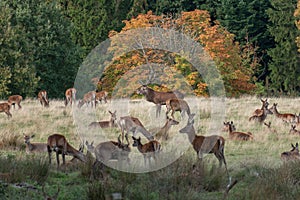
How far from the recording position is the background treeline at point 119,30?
33.5 m

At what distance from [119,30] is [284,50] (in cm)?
1210

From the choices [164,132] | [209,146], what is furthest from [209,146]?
[164,132]

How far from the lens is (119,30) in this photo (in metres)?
43.2

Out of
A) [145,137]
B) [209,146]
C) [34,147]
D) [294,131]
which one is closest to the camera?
[209,146]

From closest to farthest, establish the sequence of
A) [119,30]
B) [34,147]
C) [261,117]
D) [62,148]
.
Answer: [62,148] < [34,147] < [261,117] < [119,30]

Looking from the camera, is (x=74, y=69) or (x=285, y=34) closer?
(x=74, y=69)

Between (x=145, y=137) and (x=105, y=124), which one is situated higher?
(x=105, y=124)

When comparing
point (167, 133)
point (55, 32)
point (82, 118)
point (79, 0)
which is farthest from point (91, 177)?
point (79, 0)

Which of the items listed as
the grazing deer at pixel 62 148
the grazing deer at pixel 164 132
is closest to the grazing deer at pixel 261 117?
the grazing deer at pixel 164 132

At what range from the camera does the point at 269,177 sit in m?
9.05

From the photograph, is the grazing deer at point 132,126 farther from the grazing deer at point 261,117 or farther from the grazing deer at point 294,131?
the grazing deer at point 261,117

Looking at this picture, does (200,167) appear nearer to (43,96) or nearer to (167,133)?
(167,133)

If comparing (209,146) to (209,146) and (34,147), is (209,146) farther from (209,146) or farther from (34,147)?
(34,147)

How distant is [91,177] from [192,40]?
79.7 feet
